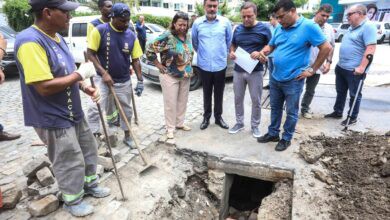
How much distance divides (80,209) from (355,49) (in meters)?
4.46

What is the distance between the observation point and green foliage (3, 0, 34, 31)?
672 inches

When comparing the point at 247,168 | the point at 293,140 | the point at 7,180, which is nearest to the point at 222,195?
the point at 247,168

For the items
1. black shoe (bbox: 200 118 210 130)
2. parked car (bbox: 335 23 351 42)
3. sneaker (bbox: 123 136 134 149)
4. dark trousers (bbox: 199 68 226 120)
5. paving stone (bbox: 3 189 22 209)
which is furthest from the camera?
parked car (bbox: 335 23 351 42)

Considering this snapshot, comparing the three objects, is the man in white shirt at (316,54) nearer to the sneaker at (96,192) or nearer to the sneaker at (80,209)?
the sneaker at (96,192)

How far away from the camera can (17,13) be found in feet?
56.6

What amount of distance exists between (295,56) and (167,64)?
5.77 ft

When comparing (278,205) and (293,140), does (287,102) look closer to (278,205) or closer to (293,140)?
(293,140)

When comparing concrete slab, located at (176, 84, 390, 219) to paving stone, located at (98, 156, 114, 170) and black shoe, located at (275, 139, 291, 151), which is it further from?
paving stone, located at (98, 156, 114, 170)

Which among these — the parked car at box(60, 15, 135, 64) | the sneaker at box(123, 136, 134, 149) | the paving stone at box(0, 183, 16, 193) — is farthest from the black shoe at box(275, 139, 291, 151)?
the parked car at box(60, 15, 135, 64)

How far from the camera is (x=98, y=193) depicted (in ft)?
9.91

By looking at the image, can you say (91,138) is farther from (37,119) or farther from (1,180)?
(1,180)

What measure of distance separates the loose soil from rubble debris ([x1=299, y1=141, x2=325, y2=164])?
12 centimetres

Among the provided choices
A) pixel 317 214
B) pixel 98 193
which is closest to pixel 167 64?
pixel 98 193

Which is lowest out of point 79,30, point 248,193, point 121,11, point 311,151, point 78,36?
point 248,193
